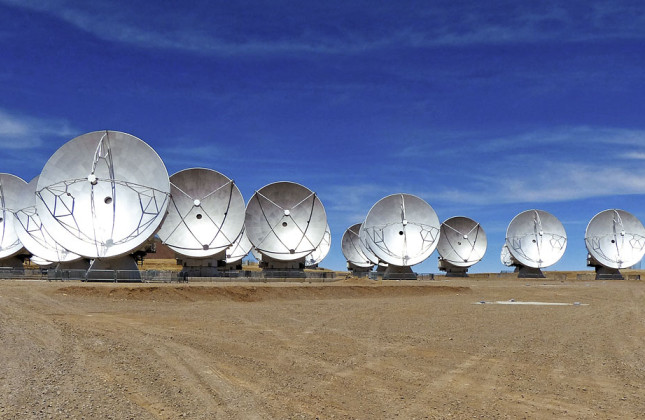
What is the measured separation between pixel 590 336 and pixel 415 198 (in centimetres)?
4160

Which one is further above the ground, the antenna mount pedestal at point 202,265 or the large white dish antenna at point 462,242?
the large white dish antenna at point 462,242

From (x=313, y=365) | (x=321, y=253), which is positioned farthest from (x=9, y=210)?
(x=313, y=365)

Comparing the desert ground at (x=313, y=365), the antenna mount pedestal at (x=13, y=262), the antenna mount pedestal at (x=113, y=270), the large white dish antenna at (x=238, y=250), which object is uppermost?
the large white dish antenna at (x=238, y=250)

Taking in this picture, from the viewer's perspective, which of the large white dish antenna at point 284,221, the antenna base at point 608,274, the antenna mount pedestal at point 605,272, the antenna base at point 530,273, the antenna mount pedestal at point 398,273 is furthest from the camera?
the antenna base at point 530,273

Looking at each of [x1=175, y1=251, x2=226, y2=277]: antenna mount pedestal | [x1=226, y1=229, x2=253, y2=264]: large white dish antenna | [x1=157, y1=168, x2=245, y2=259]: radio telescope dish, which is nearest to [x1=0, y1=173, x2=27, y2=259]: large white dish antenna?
[x1=157, y1=168, x2=245, y2=259]: radio telescope dish

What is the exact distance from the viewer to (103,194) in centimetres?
3675

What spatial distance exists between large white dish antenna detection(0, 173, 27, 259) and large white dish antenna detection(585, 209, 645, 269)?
195 feet

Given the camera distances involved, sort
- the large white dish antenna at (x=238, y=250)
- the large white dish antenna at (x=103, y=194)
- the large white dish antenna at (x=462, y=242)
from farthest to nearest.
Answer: the large white dish antenna at (x=462, y=242)
the large white dish antenna at (x=238, y=250)
the large white dish antenna at (x=103, y=194)

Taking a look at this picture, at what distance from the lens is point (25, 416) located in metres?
7.78

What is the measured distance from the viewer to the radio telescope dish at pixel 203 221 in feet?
159

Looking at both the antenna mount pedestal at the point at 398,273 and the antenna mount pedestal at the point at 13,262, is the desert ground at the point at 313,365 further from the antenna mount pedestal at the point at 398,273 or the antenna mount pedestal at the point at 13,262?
the antenna mount pedestal at the point at 13,262

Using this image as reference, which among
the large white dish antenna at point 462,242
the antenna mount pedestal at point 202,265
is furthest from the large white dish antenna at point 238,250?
the large white dish antenna at point 462,242

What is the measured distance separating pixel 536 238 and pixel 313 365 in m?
62.2

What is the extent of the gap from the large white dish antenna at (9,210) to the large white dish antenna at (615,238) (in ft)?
195
